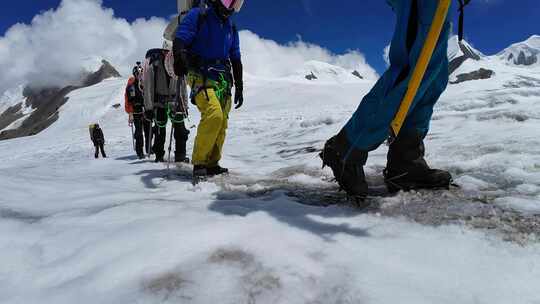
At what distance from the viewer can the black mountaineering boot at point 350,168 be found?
3094 millimetres

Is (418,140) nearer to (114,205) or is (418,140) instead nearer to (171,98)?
(114,205)

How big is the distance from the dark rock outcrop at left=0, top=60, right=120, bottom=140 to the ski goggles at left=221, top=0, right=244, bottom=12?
8135cm

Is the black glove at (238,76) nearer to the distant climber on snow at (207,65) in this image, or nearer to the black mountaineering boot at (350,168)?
the distant climber on snow at (207,65)

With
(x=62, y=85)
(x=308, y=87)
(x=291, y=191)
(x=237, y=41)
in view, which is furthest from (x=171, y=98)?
(x=62, y=85)

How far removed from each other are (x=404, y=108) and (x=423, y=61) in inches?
12.6

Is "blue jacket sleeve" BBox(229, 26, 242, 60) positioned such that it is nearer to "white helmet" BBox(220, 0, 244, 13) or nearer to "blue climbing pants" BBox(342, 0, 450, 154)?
"white helmet" BBox(220, 0, 244, 13)

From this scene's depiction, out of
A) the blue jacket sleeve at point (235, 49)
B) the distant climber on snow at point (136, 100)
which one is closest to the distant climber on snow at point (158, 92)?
the distant climber on snow at point (136, 100)

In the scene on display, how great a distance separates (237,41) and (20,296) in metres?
4.04

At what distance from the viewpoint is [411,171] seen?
329 centimetres

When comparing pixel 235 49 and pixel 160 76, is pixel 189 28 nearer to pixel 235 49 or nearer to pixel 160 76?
pixel 235 49

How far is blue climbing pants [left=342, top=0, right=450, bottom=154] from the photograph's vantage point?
2.80m

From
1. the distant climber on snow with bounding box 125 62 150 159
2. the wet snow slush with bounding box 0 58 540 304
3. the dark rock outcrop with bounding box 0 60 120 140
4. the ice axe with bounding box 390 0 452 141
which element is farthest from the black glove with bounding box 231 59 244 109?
the dark rock outcrop with bounding box 0 60 120 140

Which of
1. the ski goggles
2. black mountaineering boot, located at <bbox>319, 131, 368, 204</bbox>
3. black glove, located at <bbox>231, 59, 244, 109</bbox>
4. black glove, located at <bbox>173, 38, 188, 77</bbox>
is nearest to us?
black mountaineering boot, located at <bbox>319, 131, 368, 204</bbox>

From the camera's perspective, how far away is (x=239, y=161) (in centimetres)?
652
